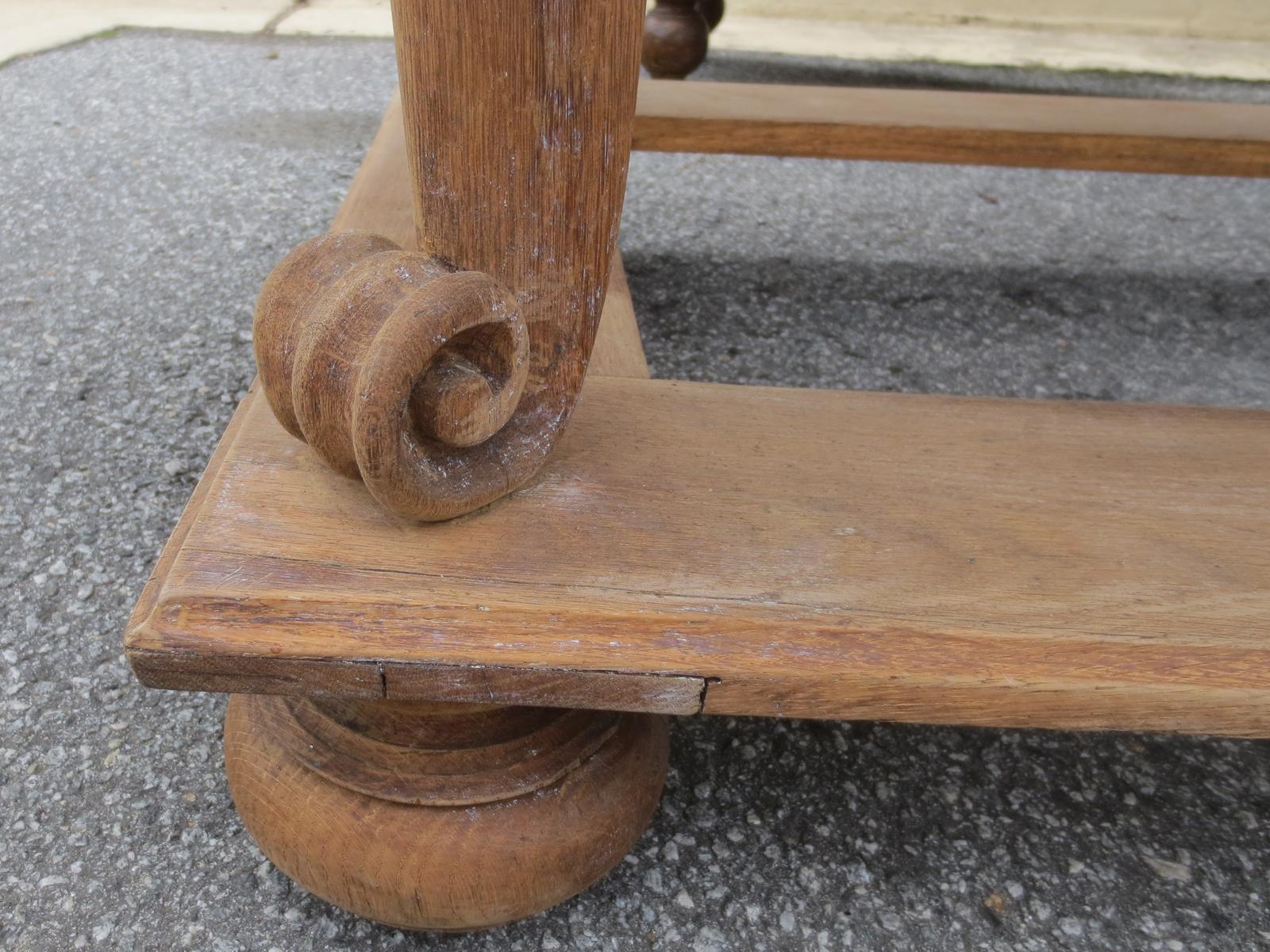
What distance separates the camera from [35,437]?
1532 mm

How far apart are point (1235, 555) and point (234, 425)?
0.78m

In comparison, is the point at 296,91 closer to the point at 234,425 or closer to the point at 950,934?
the point at 234,425

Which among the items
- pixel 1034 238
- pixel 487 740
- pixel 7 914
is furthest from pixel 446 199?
pixel 1034 238

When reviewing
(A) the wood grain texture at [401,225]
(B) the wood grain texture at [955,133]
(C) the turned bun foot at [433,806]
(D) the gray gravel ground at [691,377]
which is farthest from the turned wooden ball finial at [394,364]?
(B) the wood grain texture at [955,133]

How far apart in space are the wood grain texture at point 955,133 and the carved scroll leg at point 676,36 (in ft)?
3.51

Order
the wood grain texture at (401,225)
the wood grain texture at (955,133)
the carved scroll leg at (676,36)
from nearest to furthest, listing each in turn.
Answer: the wood grain texture at (401,225) < the wood grain texture at (955,133) < the carved scroll leg at (676,36)

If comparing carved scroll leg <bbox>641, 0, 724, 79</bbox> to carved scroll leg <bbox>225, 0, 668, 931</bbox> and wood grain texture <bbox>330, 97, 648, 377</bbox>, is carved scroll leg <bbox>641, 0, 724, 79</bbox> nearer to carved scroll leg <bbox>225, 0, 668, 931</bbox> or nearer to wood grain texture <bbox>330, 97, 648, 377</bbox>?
wood grain texture <bbox>330, 97, 648, 377</bbox>

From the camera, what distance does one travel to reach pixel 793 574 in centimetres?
79

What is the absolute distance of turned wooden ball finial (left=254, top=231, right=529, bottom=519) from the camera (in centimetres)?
69

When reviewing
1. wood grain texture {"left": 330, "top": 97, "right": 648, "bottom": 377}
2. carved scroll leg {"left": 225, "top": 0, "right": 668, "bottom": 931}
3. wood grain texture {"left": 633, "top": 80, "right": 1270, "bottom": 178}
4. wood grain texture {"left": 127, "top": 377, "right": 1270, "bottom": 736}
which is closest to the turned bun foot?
carved scroll leg {"left": 225, "top": 0, "right": 668, "bottom": 931}

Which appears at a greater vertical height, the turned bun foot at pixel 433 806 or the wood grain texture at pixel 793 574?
the wood grain texture at pixel 793 574

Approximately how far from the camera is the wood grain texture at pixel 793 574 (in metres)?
0.72

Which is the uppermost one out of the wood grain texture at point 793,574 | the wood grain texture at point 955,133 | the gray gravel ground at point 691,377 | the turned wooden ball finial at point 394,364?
the turned wooden ball finial at point 394,364

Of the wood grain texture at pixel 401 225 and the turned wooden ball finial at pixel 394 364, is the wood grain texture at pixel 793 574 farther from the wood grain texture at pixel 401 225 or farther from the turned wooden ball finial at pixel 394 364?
the wood grain texture at pixel 401 225
